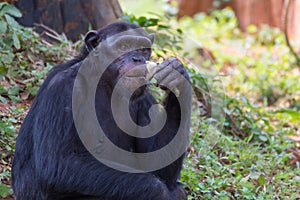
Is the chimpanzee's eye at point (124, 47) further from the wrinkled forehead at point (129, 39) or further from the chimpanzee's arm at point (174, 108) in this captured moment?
the chimpanzee's arm at point (174, 108)

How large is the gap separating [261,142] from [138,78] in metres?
2.93

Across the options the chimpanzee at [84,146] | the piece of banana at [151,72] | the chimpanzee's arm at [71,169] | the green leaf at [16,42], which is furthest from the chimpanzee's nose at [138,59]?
the green leaf at [16,42]

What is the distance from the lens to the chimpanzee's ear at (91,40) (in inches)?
209

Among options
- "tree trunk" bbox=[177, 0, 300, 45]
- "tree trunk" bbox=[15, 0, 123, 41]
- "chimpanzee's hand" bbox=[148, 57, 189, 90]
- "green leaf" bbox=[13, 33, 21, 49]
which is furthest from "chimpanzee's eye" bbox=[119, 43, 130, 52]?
"tree trunk" bbox=[177, 0, 300, 45]

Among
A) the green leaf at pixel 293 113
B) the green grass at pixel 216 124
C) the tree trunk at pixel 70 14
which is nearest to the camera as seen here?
the green grass at pixel 216 124

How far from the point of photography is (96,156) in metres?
4.86

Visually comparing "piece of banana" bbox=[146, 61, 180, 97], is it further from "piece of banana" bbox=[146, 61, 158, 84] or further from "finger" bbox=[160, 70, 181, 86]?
"finger" bbox=[160, 70, 181, 86]

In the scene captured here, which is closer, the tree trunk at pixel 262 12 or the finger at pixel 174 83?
the finger at pixel 174 83

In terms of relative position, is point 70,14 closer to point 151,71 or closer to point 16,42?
point 16,42

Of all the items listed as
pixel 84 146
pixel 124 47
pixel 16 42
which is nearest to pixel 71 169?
pixel 84 146

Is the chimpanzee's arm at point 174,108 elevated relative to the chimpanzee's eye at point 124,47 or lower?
lower

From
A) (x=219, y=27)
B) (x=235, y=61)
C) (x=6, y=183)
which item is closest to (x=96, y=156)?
(x=6, y=183)

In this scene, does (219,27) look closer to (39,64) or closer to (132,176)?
(39,64)

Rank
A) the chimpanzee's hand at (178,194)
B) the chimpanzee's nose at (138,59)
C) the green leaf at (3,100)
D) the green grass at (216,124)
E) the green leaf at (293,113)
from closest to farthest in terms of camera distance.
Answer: the chimpanzee's hand at (178,194) < the chimpanzee's nose at (138,59) < the green grass at (216,124) < the green leaf at (3,100) < the green leaf at (293,113)
